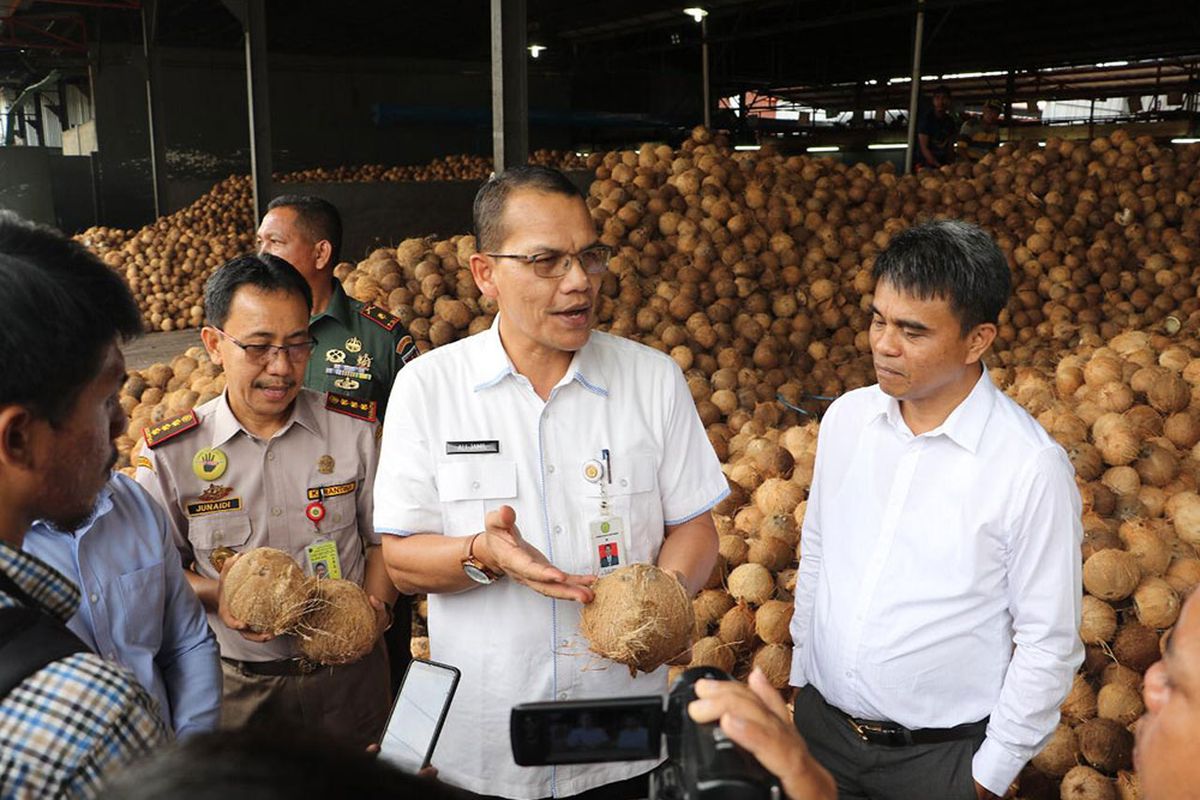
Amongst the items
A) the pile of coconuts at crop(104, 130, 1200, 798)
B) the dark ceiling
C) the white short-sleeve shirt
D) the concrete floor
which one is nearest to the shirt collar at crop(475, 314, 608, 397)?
the white short-sleeve shirt

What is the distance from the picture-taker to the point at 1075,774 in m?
3.08

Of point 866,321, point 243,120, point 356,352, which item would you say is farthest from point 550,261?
point 243,120

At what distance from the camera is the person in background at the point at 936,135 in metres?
10.7

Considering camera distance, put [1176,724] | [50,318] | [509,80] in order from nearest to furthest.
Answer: [1176,724]
[50,318]
[509,80]

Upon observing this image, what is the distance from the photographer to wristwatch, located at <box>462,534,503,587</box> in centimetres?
204

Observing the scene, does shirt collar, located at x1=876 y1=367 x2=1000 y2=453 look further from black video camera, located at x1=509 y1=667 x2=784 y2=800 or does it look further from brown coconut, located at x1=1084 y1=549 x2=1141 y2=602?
brown coconut, located at x1=1084 y1=549 x2=1141 y2=602

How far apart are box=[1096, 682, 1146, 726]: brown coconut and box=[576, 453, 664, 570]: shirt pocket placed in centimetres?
203

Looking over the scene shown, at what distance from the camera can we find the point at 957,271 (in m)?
2.26

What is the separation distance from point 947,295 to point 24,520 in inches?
76.2

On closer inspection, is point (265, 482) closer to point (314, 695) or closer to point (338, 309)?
point (314, 695)

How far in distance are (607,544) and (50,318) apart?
1345mm

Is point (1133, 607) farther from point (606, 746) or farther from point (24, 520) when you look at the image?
point (24, 520)

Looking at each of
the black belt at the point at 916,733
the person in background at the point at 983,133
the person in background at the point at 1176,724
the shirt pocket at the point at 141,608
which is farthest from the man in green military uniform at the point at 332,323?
the person in background at the point at 983,133

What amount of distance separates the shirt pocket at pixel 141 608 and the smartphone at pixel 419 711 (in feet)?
2.22
